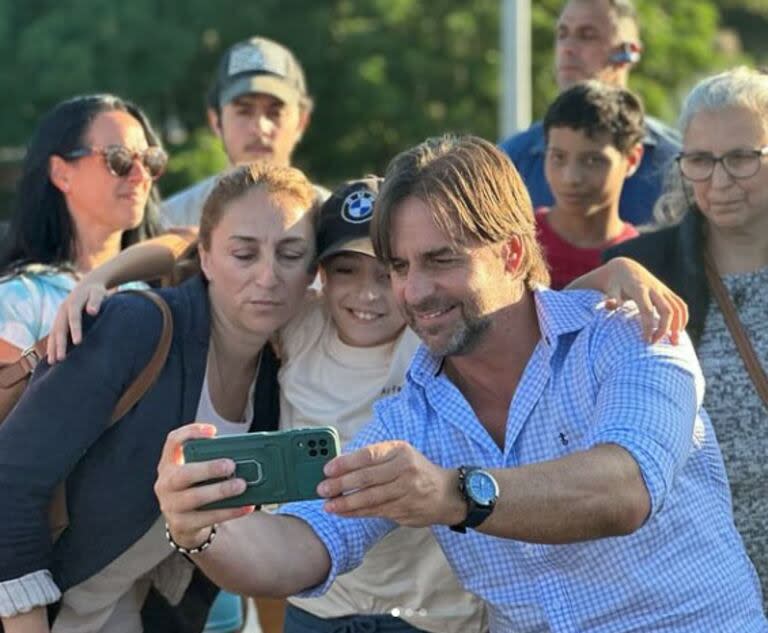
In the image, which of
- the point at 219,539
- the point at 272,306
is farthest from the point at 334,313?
the point at 219,539

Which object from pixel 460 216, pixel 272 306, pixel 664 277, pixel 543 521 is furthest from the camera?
pixel 664 277

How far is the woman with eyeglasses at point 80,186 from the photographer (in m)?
4.64

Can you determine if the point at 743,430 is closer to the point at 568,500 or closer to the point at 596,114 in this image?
the point at 568,500

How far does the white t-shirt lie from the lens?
3.93 meters

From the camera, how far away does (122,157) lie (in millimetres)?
4680

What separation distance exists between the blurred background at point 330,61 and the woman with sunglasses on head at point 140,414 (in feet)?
49.7

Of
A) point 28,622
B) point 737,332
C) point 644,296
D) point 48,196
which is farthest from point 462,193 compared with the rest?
point 48,196

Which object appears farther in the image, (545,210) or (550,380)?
(545,210)

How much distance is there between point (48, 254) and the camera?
15.1ft

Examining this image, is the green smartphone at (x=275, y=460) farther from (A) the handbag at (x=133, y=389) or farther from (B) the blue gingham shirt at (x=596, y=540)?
(A) the handbag at (x=133, y=389)

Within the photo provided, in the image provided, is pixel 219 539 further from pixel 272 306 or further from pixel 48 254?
pixel 48 254

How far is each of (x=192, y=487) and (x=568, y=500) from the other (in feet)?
2.27

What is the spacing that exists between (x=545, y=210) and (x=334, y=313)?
1.59 meters

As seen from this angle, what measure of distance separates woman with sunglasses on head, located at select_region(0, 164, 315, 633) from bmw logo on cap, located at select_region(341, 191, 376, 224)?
0.10m
